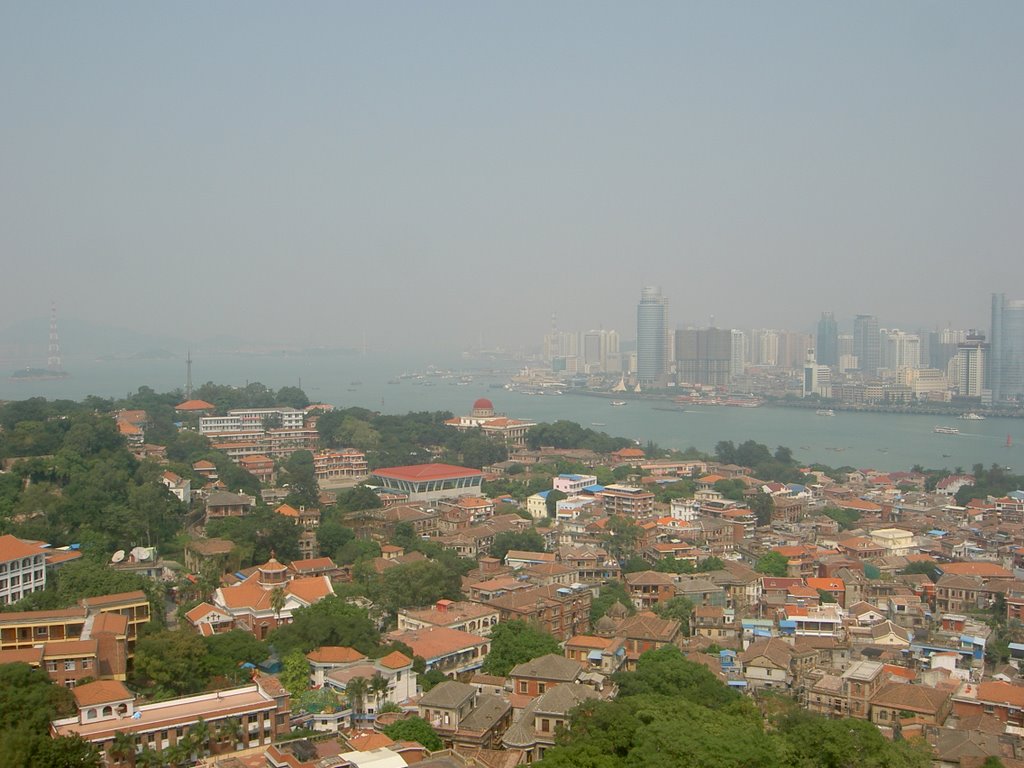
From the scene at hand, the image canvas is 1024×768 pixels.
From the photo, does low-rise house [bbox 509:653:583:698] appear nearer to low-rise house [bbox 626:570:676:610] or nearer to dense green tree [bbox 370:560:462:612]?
dense green tree [bbox 370:560:462:612]

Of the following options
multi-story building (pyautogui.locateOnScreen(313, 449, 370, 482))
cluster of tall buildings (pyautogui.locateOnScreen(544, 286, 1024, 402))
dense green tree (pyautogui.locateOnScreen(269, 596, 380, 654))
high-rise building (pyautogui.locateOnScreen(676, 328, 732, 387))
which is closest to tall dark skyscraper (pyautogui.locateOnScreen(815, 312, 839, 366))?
cluster of tall buildings (pyautogui.locateOnScreen(544, 286, 1024, 402))

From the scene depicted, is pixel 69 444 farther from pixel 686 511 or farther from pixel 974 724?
pixel 974 724

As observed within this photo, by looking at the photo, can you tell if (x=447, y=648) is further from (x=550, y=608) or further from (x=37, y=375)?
(x=37, y=375)

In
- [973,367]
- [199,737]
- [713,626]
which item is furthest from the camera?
[973,367]

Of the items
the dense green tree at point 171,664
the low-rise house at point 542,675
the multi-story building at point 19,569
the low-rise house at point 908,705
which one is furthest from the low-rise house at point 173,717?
the low-rise house at point 908,705

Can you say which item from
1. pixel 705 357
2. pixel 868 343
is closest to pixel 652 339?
pixel 705 357

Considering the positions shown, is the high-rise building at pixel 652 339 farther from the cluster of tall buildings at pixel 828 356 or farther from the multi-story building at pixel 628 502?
the multi-story building at pixel 628 502

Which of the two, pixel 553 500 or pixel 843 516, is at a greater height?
pixel 553 500
